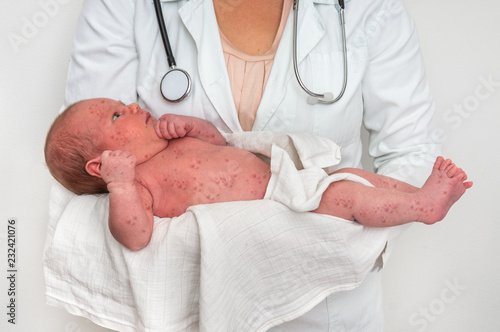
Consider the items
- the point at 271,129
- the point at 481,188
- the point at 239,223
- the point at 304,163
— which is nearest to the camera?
the point at 239,223

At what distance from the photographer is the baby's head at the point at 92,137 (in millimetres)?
1271

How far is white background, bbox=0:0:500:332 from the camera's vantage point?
1861 millimetres

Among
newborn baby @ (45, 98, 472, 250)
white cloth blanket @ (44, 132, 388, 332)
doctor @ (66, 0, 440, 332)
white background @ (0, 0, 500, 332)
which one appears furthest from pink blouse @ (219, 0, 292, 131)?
white background @ (0, 0, 500, 332)

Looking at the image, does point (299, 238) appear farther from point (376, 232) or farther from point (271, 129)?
point (271, 129)

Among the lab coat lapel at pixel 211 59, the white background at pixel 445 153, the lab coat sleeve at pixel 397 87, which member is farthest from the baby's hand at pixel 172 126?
the white background at pixel 445 153

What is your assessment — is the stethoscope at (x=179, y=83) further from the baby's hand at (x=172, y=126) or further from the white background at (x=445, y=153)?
the white background at (x=445, y=153)

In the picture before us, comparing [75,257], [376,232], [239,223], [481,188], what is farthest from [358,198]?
[481,188]

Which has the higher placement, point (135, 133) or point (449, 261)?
point (135, 133)

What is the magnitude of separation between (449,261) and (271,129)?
3.29ft

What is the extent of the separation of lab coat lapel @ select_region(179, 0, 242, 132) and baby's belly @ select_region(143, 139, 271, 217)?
12 cm

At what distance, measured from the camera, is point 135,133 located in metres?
1.29

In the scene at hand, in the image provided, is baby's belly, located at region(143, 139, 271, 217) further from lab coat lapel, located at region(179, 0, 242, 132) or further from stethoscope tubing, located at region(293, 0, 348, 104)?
stethoscope tubing, located at region(293, 0, 348, 104)

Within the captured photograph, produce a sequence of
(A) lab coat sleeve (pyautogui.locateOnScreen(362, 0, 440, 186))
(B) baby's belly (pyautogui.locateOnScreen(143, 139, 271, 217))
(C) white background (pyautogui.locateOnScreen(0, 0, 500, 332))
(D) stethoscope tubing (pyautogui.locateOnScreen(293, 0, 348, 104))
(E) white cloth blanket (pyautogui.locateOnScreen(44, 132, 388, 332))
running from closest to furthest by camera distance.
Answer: (E) white cloth blanket (pyautogui.locateOnScreen(44, 132, 388, 332)) < (B) baby's belly (pyautogui.locateOnScreen(143, 139, 271, 217)) < (D) stethoscope tubing (pyautogui.locateOnScreen(293, 0, 348, 104)) < (A) lab coat sleeve (pyautogui.locateOnScreen(362, 0, 440, 186)) < (C) white background (pyautogui.locateOnScreen(0, 0, 500, 332))

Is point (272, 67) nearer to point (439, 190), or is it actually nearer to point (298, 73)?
point (298, 73)
